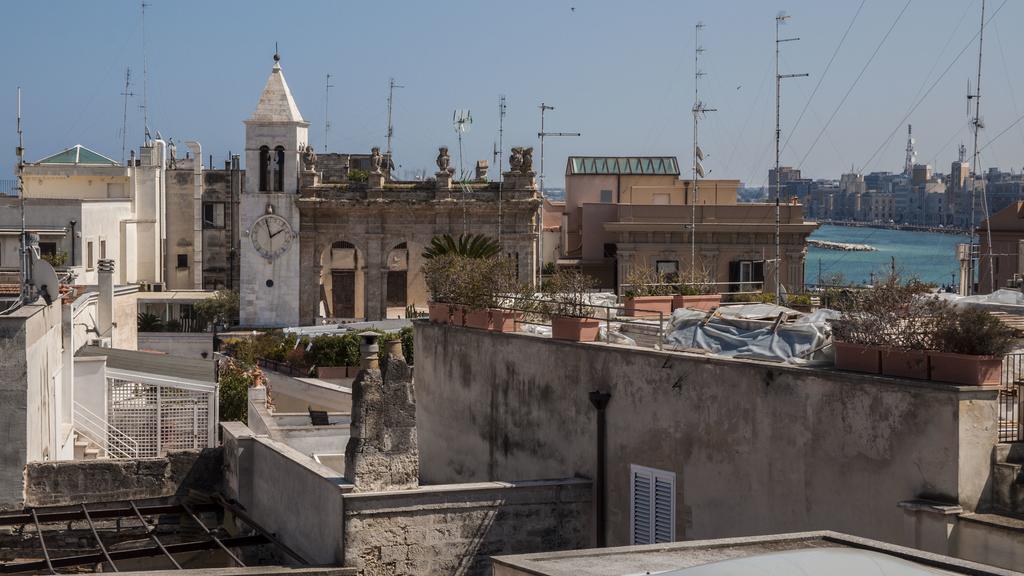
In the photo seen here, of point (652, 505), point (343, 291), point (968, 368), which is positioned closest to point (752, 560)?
point (968, 368)

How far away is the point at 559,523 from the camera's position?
1609 cm

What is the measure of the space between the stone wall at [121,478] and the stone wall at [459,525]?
6.54 m

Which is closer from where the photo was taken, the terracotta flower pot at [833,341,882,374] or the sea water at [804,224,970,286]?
the terracotta flower pot at [833,341,882,374]

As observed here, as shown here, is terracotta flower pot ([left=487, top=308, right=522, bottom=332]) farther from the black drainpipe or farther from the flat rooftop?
the flat rooftop

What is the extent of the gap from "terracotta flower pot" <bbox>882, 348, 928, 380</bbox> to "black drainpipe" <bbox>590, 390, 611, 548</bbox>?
3.96 m

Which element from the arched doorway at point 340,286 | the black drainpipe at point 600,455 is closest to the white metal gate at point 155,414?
the black drainpipe at point 600,455

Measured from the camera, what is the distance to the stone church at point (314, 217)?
54.2m

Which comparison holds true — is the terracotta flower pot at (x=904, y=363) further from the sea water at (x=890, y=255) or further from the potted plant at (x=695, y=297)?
the sea water at (x=890, y=255)

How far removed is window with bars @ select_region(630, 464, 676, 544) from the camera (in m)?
15.1

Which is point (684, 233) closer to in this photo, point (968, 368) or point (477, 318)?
point (477, 318)

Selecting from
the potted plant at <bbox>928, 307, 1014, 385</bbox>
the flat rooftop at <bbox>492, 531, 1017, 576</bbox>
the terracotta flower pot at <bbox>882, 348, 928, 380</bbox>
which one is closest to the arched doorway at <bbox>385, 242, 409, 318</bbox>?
the terracotta flower pot at <bbox>882, 348, 928, 380</bbox>

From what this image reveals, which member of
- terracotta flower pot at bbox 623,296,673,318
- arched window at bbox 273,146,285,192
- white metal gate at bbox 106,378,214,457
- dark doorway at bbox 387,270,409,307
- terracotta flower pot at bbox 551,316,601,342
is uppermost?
arched window at bbox 273,146,285,192

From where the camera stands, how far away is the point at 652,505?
603 inches

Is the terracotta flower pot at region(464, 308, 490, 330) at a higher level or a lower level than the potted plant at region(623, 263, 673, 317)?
lower
